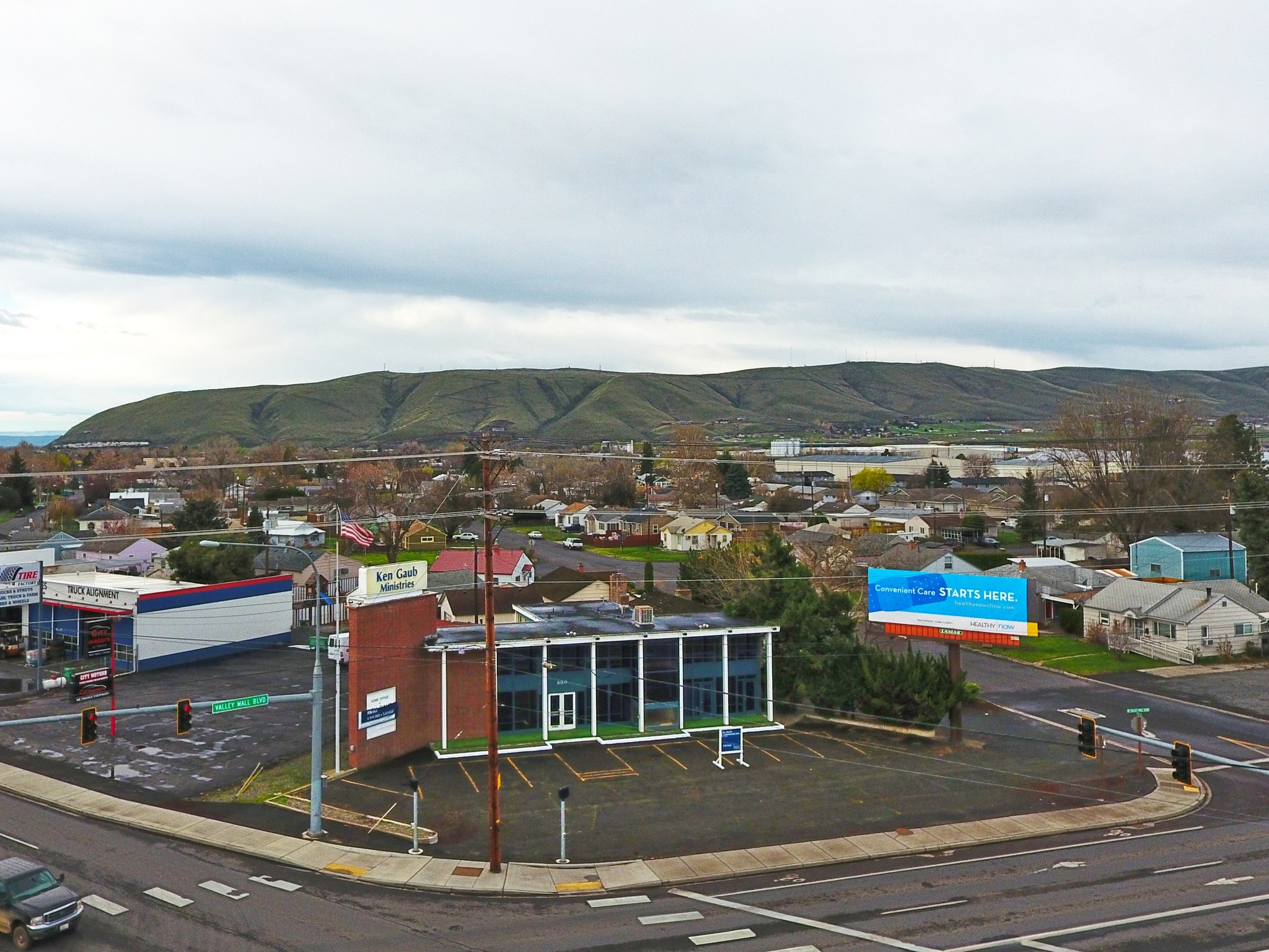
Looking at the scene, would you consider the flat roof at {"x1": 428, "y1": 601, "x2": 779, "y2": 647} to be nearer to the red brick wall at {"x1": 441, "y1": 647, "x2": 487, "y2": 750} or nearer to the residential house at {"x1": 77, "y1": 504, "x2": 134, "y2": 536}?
the red brick wall at {"x1": 441, "y1": 647, "x2": 487, "y2": 750}

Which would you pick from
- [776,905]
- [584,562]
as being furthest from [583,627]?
[584,562]

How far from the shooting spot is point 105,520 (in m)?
124

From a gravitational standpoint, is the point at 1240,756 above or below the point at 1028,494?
below

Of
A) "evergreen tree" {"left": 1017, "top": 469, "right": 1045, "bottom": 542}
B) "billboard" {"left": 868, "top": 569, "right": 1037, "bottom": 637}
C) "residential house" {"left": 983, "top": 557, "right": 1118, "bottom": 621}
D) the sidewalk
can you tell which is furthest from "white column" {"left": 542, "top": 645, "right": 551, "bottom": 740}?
"evergreen tree" {"left": 1017, "top": 469, "right": 1045, "bottom": 542}

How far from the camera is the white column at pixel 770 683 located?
1692 inches

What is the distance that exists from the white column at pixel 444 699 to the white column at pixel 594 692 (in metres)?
6.25

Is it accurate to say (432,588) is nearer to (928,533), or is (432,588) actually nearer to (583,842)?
(583,842)

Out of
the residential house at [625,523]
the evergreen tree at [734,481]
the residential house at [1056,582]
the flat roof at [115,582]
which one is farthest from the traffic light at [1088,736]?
the evergreen tree at [734,481]

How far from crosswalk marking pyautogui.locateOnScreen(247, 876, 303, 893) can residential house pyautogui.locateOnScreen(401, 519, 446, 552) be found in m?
83.4

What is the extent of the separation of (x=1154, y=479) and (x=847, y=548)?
137 feet

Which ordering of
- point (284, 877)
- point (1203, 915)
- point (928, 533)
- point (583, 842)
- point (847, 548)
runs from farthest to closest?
1. point (928, 533)
2. point (847, 548)
3. point (583, 842)
4. point (284, 877)
5. point (1203, 915)

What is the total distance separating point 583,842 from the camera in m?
28.6

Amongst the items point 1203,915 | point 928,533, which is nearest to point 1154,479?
point 928,533

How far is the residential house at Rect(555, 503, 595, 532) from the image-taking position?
132m
